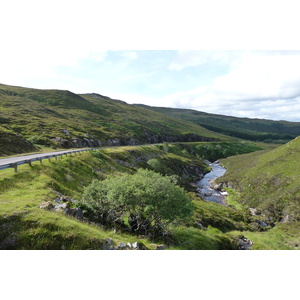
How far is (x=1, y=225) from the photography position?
1669 cm

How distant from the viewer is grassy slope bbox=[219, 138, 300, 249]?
39.9 metres

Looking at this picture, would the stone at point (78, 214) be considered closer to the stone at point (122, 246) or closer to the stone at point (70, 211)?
the stone at point (70, 211)

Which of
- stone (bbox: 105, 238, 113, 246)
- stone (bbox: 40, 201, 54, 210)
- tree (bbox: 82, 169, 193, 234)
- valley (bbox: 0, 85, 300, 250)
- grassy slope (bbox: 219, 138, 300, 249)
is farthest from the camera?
grassy slope (bbox: 219, 138, 300, 249)

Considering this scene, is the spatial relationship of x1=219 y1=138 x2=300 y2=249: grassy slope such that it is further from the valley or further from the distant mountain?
the valley

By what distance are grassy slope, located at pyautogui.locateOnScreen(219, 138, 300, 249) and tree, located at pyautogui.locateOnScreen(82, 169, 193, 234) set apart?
20883mm

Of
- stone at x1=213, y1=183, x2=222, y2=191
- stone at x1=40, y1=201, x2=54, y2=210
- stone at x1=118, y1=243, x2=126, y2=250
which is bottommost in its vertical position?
stone at x1=213, y1=183, x2=222, y2=191

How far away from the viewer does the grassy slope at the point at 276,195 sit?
39.9m

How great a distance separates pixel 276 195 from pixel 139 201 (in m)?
53.7

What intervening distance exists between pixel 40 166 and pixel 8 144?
139 feet

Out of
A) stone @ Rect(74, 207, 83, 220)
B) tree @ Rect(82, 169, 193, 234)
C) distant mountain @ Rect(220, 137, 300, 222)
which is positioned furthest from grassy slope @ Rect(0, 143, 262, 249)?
distant mountain @ Rect(220, 137, 300, 222)

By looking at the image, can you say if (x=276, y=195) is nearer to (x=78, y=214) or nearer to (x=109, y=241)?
(x=109, y=241)

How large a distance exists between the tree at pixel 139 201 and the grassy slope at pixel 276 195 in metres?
20.9

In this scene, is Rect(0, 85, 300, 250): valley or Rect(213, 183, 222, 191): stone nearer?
Rect(0, 85, 300, 250): valley

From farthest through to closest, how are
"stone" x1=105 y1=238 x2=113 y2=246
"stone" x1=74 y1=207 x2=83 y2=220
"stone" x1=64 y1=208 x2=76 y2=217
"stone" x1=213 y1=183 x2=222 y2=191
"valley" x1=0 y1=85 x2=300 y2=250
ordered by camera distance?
"stone" x1=213 y1=183 x2=222 y2=191 < "stone" x1=74 y1=207 x2=83 y2=220 < "stone" x1=64 y1=208 x2=76 y2=217 < "stone" x1=105 y1=238 x2=113 y2=246 < "valley" x1=0 y1=85 x2=300 y2=250
